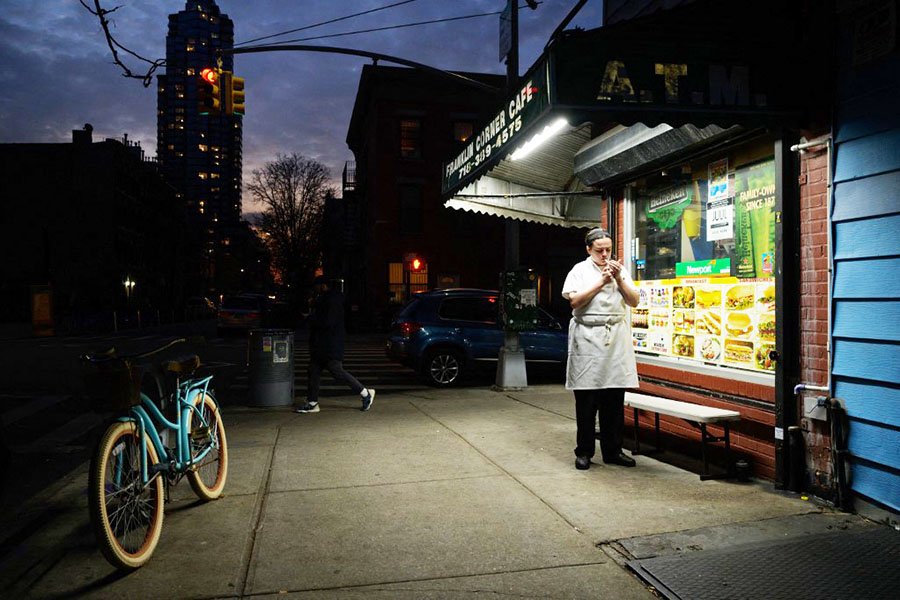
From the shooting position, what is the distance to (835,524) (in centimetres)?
423

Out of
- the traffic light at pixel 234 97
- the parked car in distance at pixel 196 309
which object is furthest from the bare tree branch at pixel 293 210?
the traffic light at pixel 234 97

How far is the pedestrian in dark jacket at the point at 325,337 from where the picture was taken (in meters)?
9.01

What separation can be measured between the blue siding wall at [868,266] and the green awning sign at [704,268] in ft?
4.58

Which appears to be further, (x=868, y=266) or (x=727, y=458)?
(x=727, y=458)

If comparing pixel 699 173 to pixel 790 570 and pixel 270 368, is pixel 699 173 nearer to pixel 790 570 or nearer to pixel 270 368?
pixel 790 570

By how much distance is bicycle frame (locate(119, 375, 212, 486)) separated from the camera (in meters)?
3.87

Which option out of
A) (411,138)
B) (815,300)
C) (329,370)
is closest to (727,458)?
(815,300)

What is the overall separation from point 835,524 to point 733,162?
304 centimetres

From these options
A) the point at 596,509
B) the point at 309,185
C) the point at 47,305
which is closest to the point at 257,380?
the point at 596,509

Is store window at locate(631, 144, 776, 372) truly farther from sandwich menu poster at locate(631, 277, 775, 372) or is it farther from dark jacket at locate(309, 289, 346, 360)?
dark jacket at locate(309, 289, 346, 360)

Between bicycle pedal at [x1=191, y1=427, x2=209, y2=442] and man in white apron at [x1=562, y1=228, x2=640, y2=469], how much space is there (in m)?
2.93

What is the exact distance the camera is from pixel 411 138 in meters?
31.5

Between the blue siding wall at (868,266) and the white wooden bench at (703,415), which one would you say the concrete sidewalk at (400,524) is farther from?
the blue siding wall at (868,266)

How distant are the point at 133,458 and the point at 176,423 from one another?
63 centimetres
